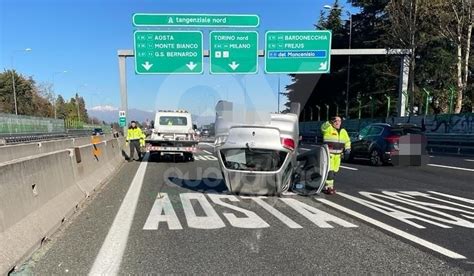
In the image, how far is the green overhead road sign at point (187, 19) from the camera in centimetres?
2563

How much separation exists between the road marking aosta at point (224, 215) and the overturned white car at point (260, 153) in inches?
13.6

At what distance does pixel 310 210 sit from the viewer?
8375 millimetres

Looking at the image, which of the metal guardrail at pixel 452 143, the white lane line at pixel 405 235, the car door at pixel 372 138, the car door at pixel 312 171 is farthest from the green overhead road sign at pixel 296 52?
the white lane line at pixel 405 235

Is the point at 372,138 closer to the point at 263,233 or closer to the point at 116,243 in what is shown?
the point at 263,233

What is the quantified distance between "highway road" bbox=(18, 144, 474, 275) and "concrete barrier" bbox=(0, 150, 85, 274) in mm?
197

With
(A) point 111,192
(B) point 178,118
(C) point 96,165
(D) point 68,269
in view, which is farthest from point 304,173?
Result: (B) point 178,118

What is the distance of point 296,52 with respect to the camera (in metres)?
27.3

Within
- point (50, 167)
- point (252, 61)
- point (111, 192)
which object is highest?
point (252, 61)

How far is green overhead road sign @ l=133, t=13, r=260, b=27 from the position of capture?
2563 centimetres

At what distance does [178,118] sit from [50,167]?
13914 millimetres

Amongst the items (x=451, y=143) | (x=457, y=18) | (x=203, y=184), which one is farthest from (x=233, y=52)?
(x=457, y=18)

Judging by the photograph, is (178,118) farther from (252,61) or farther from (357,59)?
(357,59)

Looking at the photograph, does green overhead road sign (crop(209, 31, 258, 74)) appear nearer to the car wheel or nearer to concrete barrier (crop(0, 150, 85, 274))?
the car wheel

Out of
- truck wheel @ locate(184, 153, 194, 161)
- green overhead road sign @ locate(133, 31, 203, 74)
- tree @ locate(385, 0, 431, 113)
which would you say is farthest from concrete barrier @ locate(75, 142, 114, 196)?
tree @ locate(385, 0, 431, 113)
